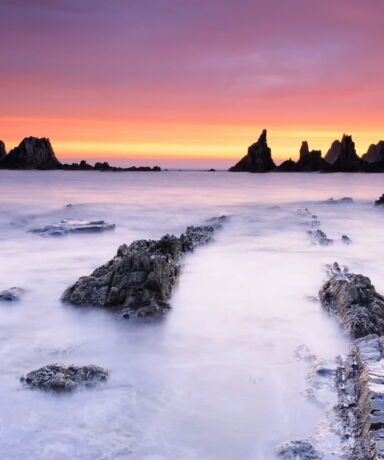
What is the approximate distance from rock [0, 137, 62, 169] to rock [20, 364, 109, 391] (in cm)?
16327

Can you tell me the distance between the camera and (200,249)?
14750 millimetres

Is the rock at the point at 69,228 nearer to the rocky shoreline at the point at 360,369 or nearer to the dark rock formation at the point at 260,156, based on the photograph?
the rocky shoreline at the point at 360,369

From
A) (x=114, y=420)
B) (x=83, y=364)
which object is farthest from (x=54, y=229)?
(x=114, y=420)

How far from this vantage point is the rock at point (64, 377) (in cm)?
536

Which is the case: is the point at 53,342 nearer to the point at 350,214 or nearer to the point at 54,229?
the point at 54,229

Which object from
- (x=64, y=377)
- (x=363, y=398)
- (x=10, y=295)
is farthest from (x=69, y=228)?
(x=363, y=398)

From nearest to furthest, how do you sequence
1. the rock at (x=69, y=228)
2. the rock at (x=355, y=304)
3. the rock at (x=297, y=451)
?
1. the rock at (x=297, y=451)
2. the rock at (x=355, y=304)
3. the rock at (x=69, y=228)

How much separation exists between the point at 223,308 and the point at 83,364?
3.15 meters

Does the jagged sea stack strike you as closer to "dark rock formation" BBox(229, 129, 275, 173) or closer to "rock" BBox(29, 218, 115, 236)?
"dark rock formation" BBox(229, 129, 275, 173)

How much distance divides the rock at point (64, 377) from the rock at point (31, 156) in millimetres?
163270

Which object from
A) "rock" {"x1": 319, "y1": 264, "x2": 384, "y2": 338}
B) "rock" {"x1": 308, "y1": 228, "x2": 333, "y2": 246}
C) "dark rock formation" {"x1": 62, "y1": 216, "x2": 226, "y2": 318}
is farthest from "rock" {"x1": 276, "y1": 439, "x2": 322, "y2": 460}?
"rock" {"x1": 308, "y1": 228, "x2": 333, "y2": 246}

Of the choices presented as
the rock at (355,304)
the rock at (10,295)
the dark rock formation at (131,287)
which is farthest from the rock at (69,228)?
the rock at (355,304)

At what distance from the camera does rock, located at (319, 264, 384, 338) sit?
695 centimetres

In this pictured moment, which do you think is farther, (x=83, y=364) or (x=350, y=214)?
(x=350, y=214)
